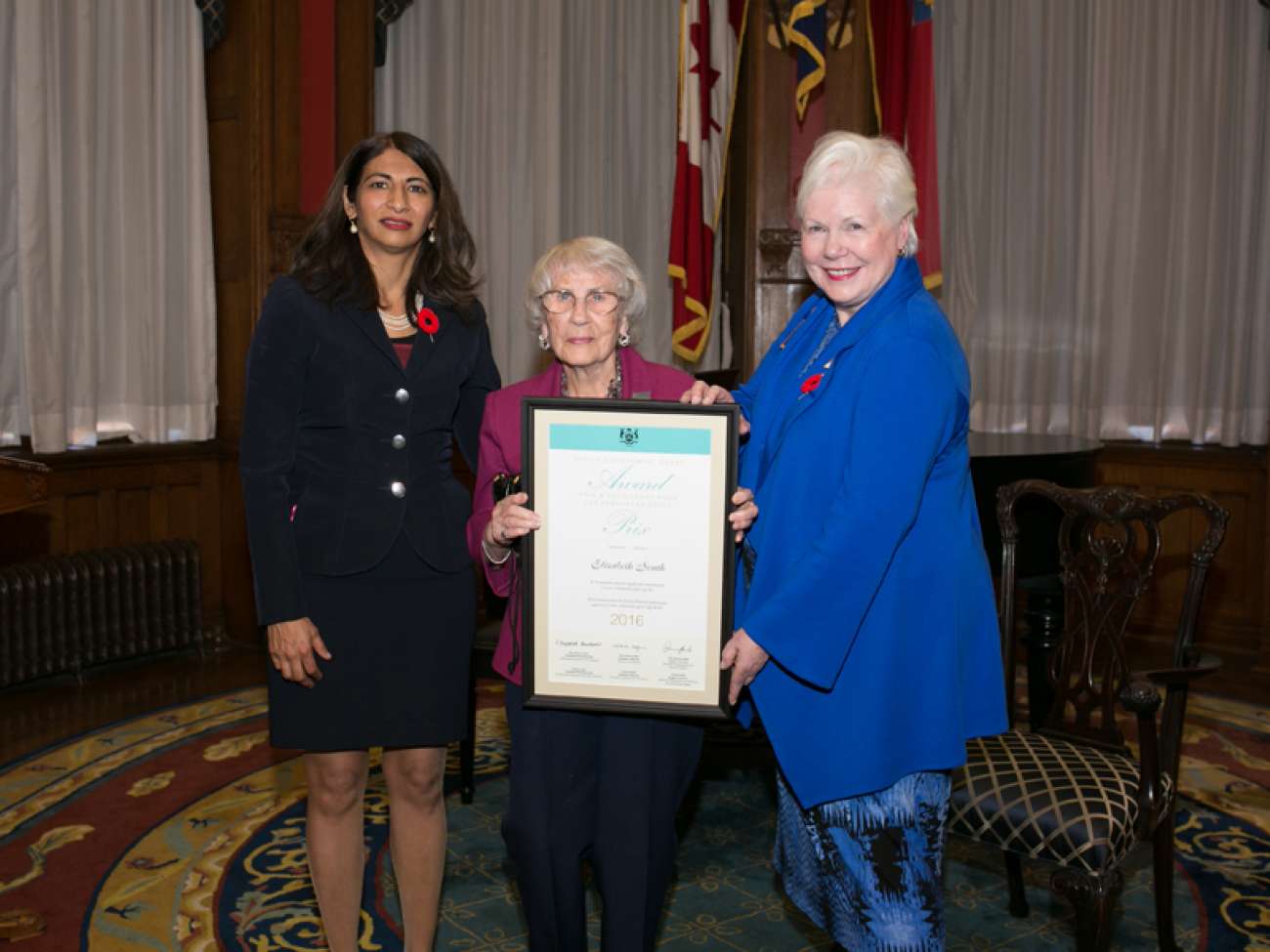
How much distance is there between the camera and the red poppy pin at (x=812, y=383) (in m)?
2.05

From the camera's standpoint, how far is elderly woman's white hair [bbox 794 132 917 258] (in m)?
2.02

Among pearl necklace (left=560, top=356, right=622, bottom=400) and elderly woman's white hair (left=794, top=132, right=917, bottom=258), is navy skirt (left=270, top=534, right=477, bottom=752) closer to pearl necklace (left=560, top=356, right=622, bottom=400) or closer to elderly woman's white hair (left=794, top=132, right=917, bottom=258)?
pearl necklace (left=560, top=356, right=622, bottom=400)

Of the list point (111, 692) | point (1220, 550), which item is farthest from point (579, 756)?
point (1220, 550)

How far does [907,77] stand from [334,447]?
3.82 metres

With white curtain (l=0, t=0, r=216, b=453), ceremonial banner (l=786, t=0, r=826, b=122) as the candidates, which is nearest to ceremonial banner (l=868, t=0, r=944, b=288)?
ceremonial banner (l=786, t=0, r=826, b=122)

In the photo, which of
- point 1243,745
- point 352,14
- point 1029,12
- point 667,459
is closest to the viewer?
point 667,459

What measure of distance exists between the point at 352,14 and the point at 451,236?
3.84 meters

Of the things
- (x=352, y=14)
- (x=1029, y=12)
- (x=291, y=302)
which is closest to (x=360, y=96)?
(x=352, y=14)

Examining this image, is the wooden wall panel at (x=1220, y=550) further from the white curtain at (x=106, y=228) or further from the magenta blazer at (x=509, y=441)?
the white curtain at (x=106, y=228)

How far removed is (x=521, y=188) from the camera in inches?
260

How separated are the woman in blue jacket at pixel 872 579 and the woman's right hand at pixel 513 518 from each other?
38cm

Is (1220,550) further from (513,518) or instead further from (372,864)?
(513,518)

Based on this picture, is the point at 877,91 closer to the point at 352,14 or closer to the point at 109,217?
the point at 352,14

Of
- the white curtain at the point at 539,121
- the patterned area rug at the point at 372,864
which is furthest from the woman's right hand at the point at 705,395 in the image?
the white curtain at the point at 539,121
